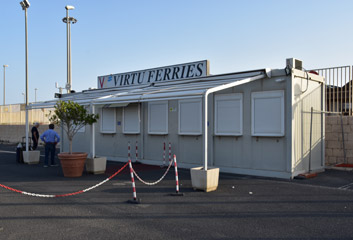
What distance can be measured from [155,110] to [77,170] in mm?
4665

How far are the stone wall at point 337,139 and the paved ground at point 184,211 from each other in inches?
108

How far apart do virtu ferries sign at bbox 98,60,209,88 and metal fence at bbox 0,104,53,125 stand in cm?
1526

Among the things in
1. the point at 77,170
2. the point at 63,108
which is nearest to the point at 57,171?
the point at 77,170

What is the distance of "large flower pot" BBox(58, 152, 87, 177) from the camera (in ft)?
37.0

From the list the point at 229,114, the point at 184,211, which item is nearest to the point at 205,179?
the point at 184,211

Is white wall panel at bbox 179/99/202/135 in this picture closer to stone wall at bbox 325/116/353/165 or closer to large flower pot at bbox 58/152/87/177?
large flower pot at bbox 58/152/87/177

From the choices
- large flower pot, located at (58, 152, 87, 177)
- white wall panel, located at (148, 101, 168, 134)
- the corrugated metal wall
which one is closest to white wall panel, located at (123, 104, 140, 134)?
white wall panel, located at (148, 101, 168, 134)

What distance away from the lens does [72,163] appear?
11.3m

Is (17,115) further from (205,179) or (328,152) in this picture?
(205,179)

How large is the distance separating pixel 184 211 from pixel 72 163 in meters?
5.53

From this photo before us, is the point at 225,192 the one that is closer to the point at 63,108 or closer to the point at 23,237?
the point at 23,237

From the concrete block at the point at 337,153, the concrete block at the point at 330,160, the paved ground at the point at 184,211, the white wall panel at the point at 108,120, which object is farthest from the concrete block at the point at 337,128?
the white wall panel at the point at 108,120

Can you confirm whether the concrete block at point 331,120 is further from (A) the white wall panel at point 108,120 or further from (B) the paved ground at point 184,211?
(A) the white wall panel at point 108,120

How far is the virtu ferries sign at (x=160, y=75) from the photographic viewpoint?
15.1 meters
